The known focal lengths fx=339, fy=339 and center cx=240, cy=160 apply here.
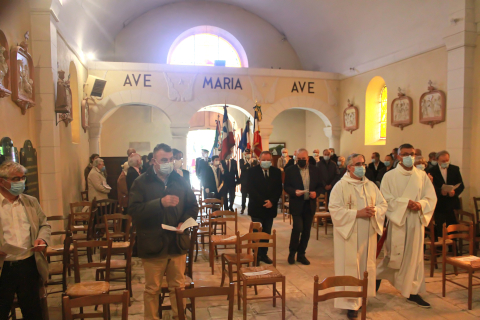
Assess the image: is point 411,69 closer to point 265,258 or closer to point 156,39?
point 265,258

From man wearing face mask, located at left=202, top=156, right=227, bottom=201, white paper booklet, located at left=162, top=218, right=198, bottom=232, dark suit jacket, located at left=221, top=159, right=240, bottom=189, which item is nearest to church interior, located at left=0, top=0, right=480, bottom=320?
man wearing face mask, located at left=202, top=156, right=227, bottom=201

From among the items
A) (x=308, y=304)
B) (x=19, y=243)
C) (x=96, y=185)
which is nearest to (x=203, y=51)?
(x=96, y=185)

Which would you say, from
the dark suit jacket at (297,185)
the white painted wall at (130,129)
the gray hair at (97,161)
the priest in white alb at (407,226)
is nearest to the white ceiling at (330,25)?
the white painted wall at (130,129)

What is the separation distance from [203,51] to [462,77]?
8587 millimetres

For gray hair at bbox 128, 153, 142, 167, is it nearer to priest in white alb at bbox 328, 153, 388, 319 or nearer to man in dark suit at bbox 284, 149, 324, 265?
man in dark suit at bbox 284, 149, 324, 265

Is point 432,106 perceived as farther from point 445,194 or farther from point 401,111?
point 445,194

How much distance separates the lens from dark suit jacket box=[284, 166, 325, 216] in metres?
4.99

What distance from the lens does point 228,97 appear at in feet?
34.1

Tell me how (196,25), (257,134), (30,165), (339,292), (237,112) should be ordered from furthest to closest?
1. (237,112)
2. (196,25)
3. (257,134)
4. (30,165)
5. (339,292)

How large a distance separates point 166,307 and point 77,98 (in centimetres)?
659

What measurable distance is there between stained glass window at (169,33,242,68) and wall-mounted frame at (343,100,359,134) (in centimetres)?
434

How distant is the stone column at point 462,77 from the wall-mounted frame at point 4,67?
796cm

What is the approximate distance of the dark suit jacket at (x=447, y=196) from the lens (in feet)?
18.5

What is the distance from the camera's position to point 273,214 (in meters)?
5.03
